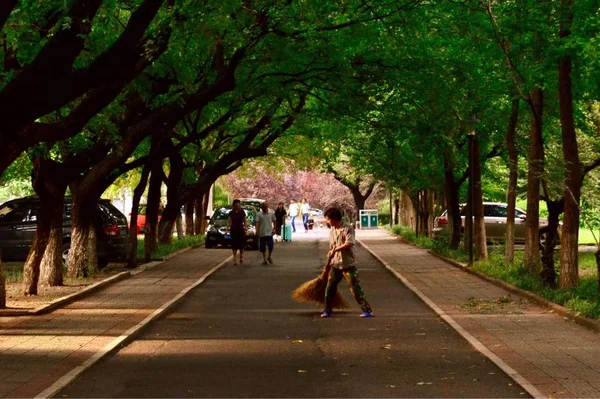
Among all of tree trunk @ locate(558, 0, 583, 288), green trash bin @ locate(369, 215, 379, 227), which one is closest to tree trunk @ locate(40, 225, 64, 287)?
tree trunk @ locate(558, 0, 583, 288)

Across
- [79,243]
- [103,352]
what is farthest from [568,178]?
[79,243]

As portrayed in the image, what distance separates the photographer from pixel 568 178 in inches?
790

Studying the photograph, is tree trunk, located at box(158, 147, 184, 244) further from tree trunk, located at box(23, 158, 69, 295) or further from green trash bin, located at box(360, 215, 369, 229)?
green trash bin, located at box(360, 215, 369, 229)

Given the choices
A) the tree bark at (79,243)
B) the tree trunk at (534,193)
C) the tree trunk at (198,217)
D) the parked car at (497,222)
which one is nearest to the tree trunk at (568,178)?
the tree trunk at (534,193)

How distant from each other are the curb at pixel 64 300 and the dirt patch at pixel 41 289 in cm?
17

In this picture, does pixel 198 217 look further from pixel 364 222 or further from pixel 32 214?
pixel 32 214

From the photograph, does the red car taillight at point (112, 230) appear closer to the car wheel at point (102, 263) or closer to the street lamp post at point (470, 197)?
the car wheel at point (102, 263)

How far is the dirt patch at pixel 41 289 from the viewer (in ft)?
61.0

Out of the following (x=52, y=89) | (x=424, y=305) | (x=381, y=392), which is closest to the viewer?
(x=381, y=392)

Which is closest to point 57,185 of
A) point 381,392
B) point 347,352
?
point 347,352

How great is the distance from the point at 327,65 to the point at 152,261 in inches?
389

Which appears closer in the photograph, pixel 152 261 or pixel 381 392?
pixel 381 392

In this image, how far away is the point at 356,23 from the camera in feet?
74.3

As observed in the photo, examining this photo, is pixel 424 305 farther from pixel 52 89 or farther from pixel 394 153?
pixel 394 153
